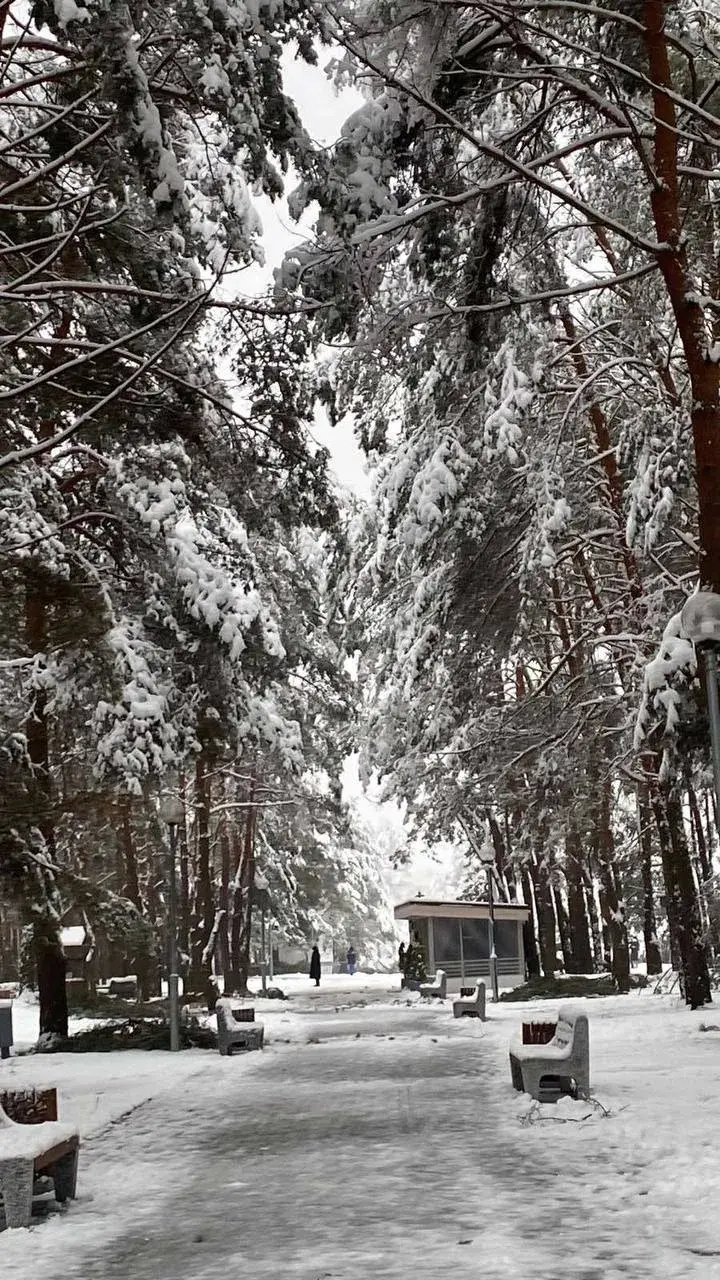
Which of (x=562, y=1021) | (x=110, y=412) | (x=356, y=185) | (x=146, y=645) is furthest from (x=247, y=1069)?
(x=356, y=185)

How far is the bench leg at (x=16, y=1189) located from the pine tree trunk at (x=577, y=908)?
2618 centimetres

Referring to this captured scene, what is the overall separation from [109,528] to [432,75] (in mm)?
7883

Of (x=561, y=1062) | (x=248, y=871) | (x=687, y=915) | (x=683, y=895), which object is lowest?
(x=561, y=1062)

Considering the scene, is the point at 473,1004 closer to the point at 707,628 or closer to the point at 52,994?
the point at 52,994

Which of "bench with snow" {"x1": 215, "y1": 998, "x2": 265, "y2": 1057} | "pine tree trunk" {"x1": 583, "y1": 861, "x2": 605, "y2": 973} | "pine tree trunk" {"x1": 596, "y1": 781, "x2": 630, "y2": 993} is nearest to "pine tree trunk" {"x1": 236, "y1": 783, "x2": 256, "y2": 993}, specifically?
"pine tree trunk" {"x1": 583, "y1": 861, "x2": 605, "y2": 973}

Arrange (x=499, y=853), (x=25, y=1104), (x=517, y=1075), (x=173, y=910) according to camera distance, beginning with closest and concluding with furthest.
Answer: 1. (x=25, y=1104)
2. (x=517, y=1075)
3. (x=173, y=910)
4. (x=499, y=853)

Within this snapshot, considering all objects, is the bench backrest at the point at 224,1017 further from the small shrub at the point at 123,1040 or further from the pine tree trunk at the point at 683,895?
the pine tree trunk at the point at 683,895

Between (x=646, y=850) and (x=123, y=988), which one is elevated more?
(x=646, y=850)

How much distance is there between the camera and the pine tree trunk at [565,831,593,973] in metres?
35.2

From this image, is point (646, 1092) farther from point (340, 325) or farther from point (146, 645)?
point (146, 645)

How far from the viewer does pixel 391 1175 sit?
29.5ft

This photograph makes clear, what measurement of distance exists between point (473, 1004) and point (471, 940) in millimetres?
16443

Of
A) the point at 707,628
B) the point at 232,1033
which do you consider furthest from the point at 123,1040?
the point at 707,628

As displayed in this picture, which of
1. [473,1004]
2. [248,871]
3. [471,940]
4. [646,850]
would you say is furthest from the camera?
[248,871]
